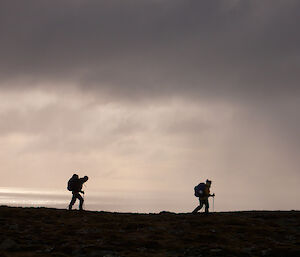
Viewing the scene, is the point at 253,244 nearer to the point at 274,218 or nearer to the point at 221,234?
the point at 221,234

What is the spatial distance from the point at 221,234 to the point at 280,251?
188 inches

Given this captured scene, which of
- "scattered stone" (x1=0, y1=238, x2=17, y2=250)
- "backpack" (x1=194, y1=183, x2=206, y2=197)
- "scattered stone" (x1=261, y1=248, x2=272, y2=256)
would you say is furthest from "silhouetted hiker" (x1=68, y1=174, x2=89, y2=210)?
"scattered stone" (x1=261, y1=248, x2=272, y2=256)

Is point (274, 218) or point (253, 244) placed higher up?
point (274, 218)

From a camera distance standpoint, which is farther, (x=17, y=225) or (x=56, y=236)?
(x=17, y=225)

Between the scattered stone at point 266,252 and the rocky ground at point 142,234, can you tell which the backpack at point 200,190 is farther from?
the scattered stone at point 266,252

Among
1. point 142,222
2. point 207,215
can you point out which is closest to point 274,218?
point 207,215

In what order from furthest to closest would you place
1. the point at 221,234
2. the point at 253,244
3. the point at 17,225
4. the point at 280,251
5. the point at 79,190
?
the point at 79,190
the point at 17,225
the point at 221,234
the point at 253,244
the point at 280,251

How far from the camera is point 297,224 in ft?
99.8

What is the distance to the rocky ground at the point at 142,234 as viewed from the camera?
23.2m

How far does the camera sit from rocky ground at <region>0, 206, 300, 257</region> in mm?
23203

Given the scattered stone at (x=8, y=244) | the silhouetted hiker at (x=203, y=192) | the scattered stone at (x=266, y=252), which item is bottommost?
the scattered stone at (x=8, y=244)

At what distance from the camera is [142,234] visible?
88.4ft

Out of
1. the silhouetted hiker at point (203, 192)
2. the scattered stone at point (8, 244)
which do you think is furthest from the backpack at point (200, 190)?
the scattered stone at point (8, 244)

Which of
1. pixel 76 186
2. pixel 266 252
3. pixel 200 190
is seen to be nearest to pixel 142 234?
pixel 266 252
